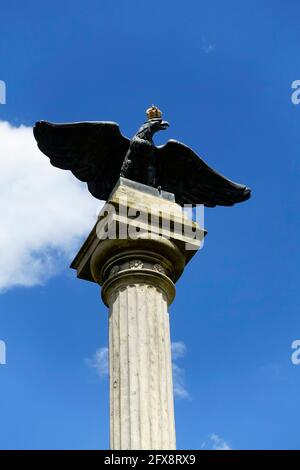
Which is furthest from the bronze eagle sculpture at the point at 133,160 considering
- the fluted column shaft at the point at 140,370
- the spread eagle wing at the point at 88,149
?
the fluted column shaft at the point at 140,370

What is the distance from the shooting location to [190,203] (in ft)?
57.9

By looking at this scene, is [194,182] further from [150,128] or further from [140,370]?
[140,370]

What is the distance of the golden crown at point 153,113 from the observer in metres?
16.9

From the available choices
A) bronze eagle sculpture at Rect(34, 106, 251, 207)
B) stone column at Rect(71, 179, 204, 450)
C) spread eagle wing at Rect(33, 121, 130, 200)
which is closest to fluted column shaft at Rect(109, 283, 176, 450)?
stone column at Rect(71, 179, 204, 450)

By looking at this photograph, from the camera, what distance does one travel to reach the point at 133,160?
16359 mm

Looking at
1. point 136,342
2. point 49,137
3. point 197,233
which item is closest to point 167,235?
point 197,233

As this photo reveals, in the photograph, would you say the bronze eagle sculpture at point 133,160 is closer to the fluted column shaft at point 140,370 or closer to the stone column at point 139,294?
the stone column at point 139,294

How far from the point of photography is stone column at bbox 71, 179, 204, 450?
1317cm

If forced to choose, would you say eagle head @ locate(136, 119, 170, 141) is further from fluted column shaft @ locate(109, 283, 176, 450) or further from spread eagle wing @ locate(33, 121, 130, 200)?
fluted column shaft @ locate(109, 283, 176, 450)

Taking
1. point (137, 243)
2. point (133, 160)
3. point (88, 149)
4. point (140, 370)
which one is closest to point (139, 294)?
point (137, 243)

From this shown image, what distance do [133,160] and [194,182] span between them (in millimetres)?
1631

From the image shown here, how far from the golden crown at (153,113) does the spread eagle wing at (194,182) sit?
1.73 ft

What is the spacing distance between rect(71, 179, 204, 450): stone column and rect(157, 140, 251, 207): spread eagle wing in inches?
56.0
